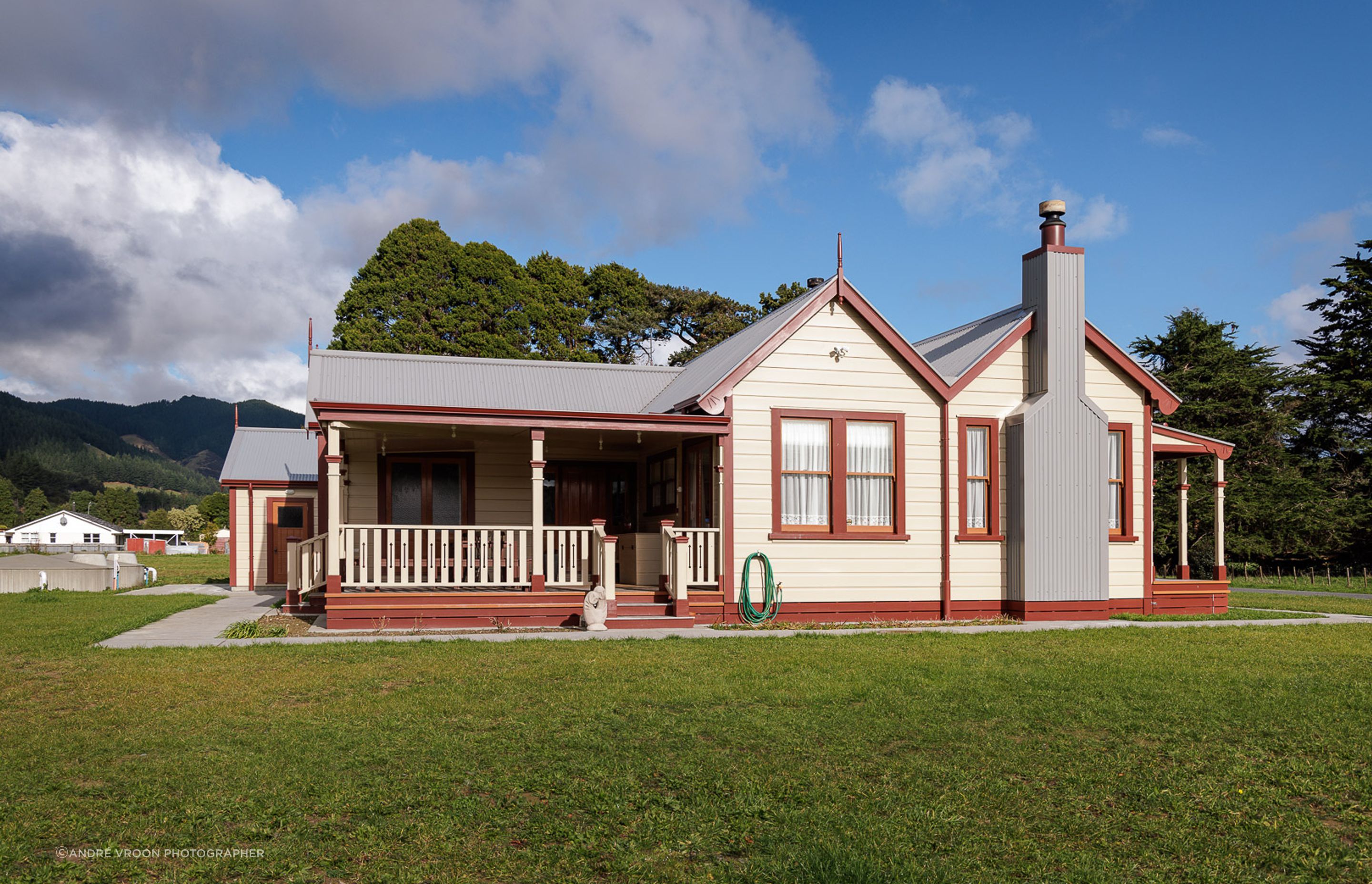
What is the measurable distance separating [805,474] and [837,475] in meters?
0.49

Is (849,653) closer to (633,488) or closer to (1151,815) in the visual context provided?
(1151,815)

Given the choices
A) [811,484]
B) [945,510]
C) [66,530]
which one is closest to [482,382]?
[811,484]

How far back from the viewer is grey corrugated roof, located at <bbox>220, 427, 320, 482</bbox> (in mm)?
24234

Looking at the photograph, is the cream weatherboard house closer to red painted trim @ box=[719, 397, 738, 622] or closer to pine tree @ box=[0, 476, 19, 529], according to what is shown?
red painted trim @ box=[719, 397, 738, 622]

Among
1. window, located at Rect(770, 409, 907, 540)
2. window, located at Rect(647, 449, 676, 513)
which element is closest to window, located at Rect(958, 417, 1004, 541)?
window, located at Rect(770, 409, 907, 540)

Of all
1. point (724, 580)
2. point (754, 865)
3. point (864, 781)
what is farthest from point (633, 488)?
point (754, 865)

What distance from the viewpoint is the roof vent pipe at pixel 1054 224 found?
639 inches

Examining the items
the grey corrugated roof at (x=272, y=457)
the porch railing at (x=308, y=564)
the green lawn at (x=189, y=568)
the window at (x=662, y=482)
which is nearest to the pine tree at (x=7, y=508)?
the green lawn at (x=189, y=568)

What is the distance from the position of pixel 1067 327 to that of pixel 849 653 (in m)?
7.70

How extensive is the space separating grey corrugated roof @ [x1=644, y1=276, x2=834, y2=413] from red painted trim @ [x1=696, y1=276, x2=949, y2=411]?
86 millimetres

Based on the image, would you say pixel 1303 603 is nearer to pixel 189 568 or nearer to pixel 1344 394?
pixel 1344 394

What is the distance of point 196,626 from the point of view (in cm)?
1418

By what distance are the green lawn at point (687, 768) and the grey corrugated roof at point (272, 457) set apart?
550 inches

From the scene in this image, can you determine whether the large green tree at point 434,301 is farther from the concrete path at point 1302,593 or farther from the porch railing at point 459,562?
the concrete path at point 1302,593
